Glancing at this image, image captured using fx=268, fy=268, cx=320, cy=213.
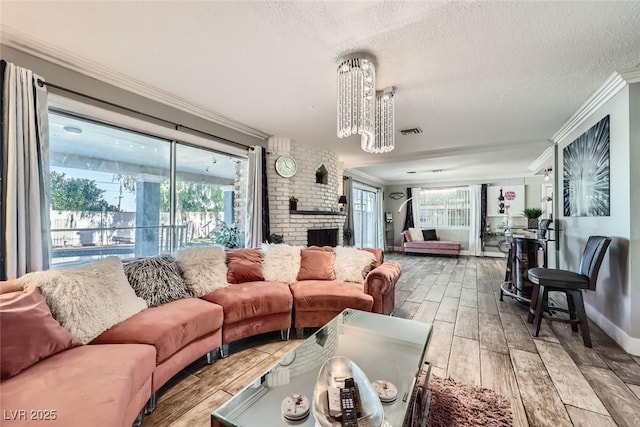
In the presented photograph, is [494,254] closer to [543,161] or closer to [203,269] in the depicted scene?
[543,161]

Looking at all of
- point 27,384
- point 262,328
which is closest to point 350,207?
point 262,328

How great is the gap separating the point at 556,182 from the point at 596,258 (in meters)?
2.32

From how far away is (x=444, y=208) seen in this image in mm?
8594

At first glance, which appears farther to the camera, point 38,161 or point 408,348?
point 38,161

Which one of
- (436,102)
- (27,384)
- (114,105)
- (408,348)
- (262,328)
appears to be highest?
(436,102)

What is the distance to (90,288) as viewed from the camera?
66.9 inches

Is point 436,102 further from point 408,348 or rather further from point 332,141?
point 408,348

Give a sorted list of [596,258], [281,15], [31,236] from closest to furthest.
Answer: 1. [281,15]
2. [31,236]
3. [596,258]

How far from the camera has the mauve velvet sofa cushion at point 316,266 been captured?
3.01 meters

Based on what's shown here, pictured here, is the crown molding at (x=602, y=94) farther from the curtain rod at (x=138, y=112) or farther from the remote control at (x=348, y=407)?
the curtain rod at (x=138, y=112)

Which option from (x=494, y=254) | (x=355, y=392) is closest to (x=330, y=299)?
(x=355, y=392)

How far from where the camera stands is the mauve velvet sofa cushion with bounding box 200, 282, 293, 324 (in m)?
2.25

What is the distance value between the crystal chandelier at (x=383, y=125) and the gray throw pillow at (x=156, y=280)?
2.13 m

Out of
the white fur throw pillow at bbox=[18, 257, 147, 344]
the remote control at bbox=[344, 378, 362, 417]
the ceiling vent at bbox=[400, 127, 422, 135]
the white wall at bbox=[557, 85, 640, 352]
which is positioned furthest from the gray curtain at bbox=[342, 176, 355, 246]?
the remote control at bbox=[344, 378, 362, 417]
